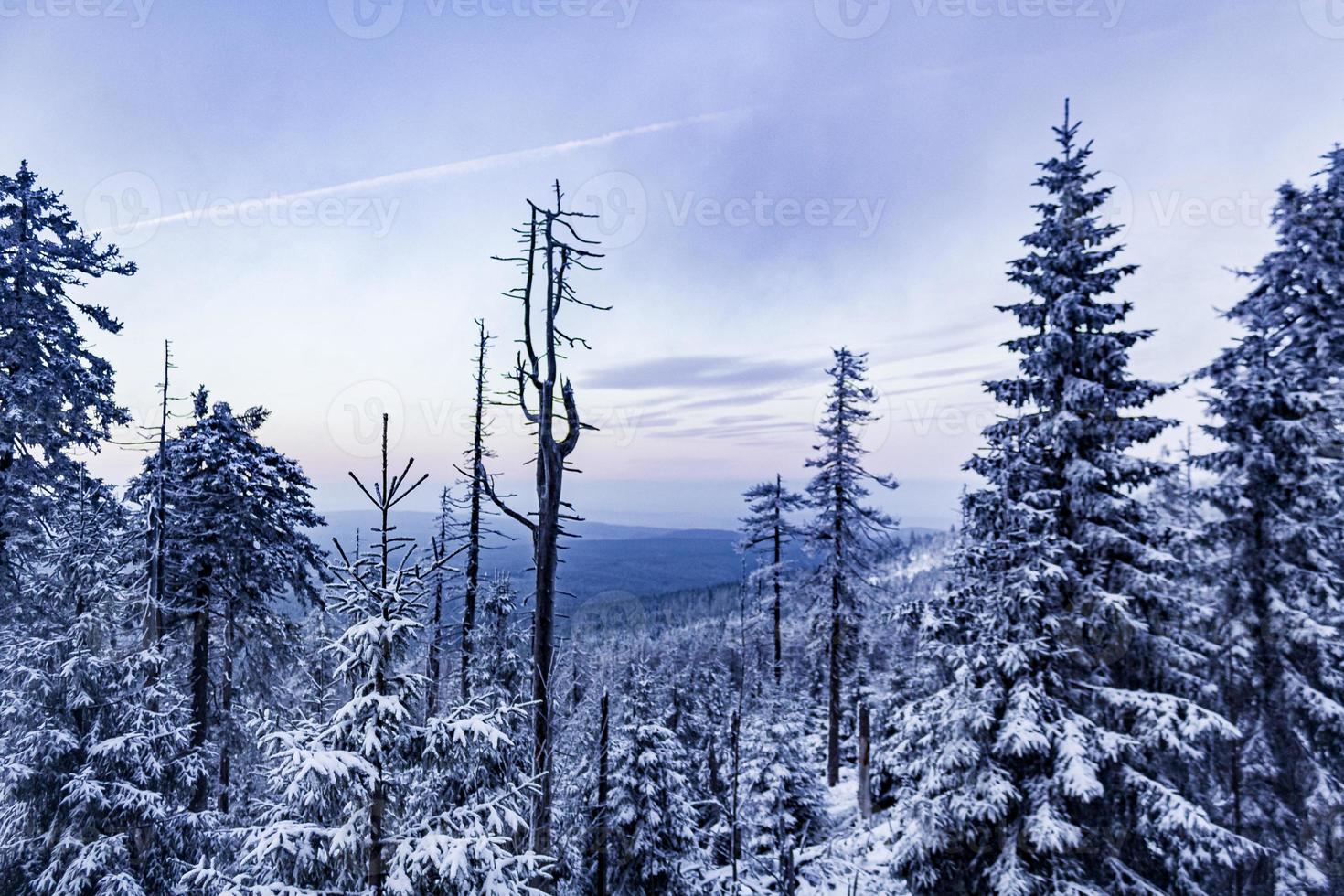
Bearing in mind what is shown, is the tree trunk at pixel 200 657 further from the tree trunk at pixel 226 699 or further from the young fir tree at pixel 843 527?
the young fir tree at pixel 843 527

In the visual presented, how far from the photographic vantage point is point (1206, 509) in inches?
502

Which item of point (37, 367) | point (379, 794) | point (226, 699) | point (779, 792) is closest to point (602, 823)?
point (779, 792)

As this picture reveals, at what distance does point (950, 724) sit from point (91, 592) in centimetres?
1583

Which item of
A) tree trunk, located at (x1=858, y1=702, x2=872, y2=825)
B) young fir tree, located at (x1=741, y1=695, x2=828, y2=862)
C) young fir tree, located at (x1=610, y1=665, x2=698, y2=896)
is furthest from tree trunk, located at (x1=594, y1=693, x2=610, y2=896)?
tree trunk, located at (x1=858, y1=702, x2=872, y2=825)

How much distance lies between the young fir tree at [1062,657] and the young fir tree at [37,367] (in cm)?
1702

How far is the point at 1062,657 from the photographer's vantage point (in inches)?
384

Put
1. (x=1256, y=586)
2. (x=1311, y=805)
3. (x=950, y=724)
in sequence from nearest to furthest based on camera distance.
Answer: (x=950, y=724) < (x=1311, y=805) < (x=1256, y=586)

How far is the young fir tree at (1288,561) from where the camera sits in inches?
408

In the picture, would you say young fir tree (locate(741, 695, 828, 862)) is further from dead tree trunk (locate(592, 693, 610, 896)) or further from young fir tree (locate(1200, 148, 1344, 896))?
young fir tree (locate(1200, 148, 1344, 896))

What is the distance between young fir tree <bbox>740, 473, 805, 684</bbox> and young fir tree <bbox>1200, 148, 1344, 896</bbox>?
45.1 ft

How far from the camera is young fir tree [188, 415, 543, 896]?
15.4 feet

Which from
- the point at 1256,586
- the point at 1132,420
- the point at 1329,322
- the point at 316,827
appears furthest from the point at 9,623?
the point at 1329,322

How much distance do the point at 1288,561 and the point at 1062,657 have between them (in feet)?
18.2

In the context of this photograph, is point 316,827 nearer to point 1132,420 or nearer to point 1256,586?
point 1132,420
